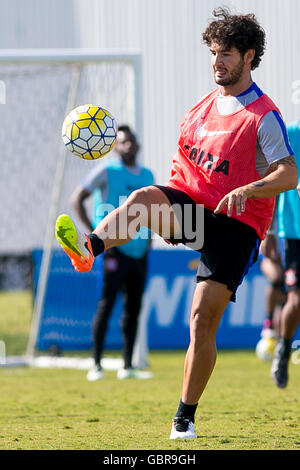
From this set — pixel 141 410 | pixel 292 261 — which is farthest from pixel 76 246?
pixel 292 261

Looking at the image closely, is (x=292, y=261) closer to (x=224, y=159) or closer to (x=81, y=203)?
(x=81, y=203)

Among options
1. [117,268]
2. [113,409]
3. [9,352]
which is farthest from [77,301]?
[113,409]

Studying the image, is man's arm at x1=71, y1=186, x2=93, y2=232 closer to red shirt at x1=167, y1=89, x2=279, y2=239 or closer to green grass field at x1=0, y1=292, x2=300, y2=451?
green grass field at x1=0, y1=292, x2=300, y2=451

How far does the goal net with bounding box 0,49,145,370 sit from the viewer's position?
402 inches

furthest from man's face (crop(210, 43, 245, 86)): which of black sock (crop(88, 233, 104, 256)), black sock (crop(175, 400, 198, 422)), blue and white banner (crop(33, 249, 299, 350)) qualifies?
blue and white banner (crop(33, 249, 299, 350))

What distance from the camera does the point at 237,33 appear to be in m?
5.23

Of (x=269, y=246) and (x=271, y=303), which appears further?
(x=271, y=303)

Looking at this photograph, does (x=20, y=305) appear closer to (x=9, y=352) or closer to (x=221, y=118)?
(x=9, y=352)

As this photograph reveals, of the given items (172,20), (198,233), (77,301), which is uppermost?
(172,20)

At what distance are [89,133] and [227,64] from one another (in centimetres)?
112

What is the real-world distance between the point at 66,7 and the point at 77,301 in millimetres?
7299
